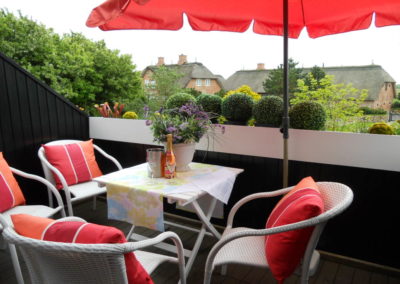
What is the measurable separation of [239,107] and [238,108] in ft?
0.05

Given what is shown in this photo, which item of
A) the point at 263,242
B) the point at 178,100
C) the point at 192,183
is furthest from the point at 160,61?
the point at 263,242

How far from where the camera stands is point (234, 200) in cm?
284

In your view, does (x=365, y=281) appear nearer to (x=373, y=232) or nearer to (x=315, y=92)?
(x=373, y=232)

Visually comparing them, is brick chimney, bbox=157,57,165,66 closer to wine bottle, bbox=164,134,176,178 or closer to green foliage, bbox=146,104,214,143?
green foliage, bbox=146,104,214,143

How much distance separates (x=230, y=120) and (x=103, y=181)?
53.1 inches

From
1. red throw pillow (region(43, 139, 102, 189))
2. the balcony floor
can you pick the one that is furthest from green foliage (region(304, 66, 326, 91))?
red throw pillow (region(43, 139, 102, 189))

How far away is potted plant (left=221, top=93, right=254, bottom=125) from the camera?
9.16 ft

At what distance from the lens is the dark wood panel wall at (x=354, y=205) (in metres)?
2.25

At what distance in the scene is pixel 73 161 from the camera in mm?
2969

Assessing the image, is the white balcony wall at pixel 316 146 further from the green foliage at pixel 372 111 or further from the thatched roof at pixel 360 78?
the thatched roof at pixel 360 78

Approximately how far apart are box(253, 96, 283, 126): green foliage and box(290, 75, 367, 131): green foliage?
470mm

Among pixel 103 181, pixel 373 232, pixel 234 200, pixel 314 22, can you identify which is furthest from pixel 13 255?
pixel 314 22

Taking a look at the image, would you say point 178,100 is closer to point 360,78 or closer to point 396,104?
point 396,104

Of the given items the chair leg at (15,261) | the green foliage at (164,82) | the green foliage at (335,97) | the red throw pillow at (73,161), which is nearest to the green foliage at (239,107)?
the green foliage at (335,97)
